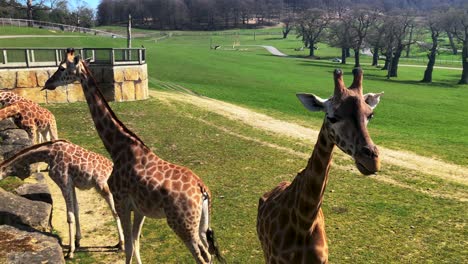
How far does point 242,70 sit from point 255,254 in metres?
39.7

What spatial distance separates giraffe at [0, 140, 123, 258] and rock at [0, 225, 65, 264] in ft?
5.62

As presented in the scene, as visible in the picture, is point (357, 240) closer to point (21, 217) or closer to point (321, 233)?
point (321, 233)

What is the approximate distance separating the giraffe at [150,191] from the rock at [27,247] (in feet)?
4.46

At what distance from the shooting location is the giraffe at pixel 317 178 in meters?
3.88

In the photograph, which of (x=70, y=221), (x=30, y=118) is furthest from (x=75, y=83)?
(x=70, y=221)

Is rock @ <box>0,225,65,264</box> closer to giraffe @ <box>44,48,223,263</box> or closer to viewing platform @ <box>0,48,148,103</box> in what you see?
giraffe @ <box>44,48,223,263</box>

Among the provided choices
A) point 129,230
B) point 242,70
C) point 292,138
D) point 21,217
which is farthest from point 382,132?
point 242,70

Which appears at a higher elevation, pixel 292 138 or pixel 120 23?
pixel 120 23

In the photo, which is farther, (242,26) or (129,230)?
(242,26)

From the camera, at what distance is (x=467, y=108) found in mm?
30266

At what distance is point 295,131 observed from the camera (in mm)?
19516

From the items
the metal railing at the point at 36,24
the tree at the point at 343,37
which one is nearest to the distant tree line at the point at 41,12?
the metal railing at the point at 36,24

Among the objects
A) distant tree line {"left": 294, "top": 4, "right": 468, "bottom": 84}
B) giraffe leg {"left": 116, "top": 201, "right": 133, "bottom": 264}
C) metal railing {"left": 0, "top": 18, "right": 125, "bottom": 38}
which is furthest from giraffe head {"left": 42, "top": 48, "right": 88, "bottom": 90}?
metal railing {"left": 0, "top": 18, "right": 125, "bottom": 38}

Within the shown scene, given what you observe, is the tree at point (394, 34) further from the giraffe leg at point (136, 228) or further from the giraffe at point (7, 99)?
the giraffe leg at point (136, 228)
